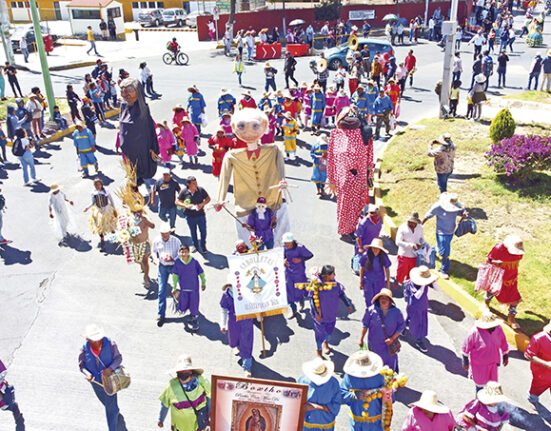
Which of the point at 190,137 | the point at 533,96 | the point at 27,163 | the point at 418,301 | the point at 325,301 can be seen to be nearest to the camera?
the point at 325,301

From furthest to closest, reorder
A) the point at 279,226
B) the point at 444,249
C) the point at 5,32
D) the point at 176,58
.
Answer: the point at 176,58 < the point at 5,32 < the point at 279,226 < the point at 444,249

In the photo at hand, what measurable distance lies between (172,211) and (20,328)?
3566 mm

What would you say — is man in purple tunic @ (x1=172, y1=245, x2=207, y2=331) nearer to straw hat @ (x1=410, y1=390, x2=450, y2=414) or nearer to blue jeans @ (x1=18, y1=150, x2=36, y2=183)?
straw hat @ (x1=410, y1=390, x2=450, y2=414)

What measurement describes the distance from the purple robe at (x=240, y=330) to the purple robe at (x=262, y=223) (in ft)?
7.96

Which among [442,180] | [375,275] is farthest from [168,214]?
[442,180]

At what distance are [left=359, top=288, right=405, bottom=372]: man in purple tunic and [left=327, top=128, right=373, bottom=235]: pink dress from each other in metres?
4.02

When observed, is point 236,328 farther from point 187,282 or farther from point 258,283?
point 187,282

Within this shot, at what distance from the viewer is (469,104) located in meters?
16.7

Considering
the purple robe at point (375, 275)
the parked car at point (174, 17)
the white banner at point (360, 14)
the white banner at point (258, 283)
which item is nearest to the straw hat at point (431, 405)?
the white banner at point (258, 283)

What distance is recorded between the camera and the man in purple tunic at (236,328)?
7406mm

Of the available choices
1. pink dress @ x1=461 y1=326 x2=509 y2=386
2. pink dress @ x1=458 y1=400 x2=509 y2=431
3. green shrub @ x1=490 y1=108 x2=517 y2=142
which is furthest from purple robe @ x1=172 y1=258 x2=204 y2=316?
green shrub @ x1=490 y1=108 x2=517 y2=142

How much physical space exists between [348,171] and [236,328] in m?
4.25

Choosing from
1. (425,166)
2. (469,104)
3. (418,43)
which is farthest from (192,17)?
(425,166)

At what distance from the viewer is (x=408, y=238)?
28.8ft
